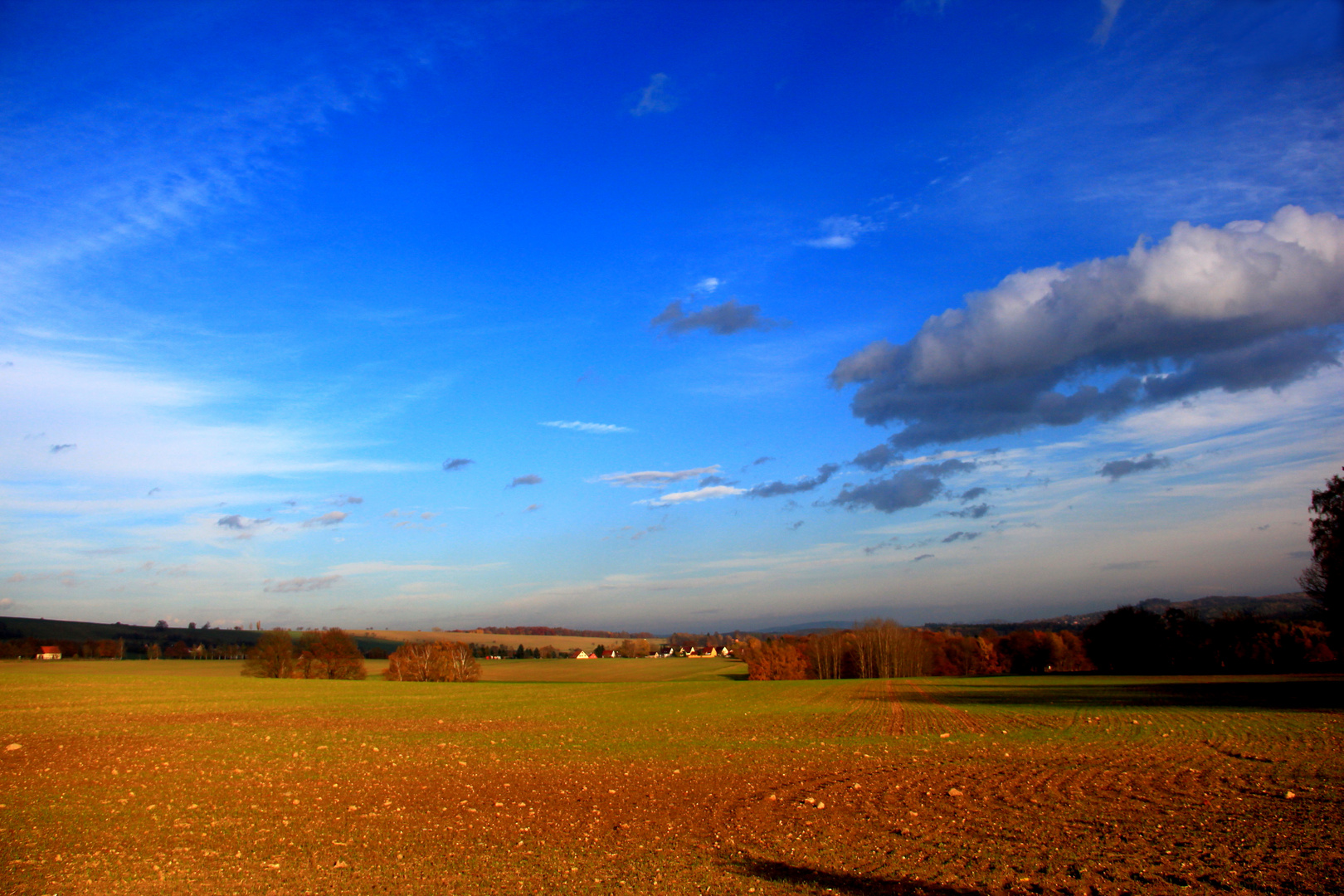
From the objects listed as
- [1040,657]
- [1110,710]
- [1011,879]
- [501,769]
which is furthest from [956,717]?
[1040,657]

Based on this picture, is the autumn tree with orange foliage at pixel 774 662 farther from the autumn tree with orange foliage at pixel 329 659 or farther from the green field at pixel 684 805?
the green field at pixel 684 805

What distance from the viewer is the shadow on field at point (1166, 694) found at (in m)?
40.2

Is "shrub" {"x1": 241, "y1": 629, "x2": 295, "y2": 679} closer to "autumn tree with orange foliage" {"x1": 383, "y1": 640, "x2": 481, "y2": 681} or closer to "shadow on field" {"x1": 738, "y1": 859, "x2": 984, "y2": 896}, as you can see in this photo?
"autumn tree with orange foliage" {"x1": 383, "y1": 640, "x2": 481, "y2": 681}

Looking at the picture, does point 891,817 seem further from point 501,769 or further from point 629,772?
point 501,769

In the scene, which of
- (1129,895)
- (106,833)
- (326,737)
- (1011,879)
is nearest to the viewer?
(1129,895)

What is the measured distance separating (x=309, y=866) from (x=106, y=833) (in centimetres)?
515

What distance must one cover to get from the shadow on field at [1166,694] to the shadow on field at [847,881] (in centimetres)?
3827

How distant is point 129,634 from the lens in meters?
174

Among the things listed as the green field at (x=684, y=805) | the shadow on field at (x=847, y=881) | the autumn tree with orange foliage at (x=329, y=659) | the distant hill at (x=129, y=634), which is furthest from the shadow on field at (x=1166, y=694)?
the distant hill at (x=129, y=634)

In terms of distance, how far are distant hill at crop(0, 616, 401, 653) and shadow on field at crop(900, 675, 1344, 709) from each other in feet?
367

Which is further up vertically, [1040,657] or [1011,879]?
[1011,879]

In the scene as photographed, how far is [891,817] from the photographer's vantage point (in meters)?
14.2

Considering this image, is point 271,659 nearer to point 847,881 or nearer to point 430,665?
point 430,665

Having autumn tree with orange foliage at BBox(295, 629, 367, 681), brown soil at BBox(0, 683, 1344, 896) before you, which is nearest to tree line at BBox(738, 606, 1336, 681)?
autumn tree with orange foliage at BBox(295, 629, 367, 681)
